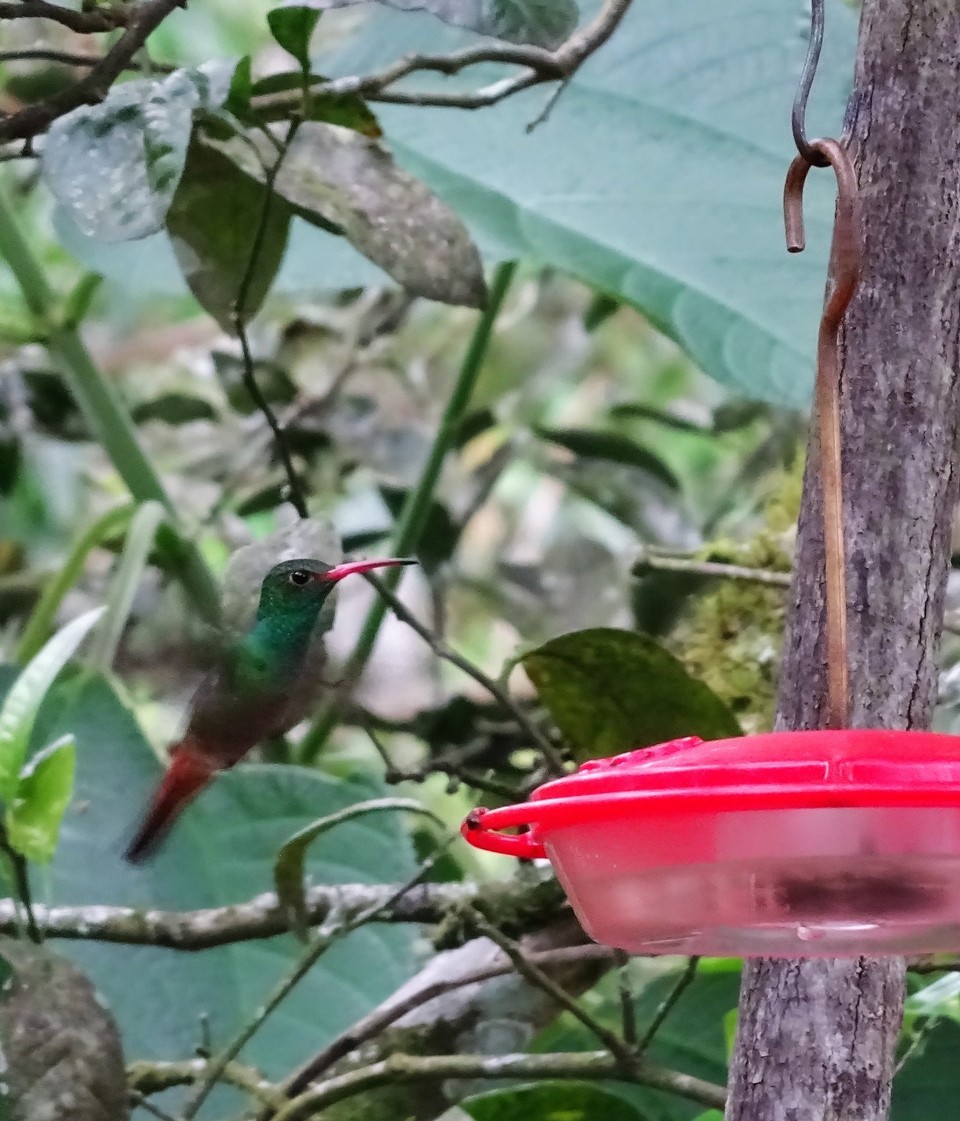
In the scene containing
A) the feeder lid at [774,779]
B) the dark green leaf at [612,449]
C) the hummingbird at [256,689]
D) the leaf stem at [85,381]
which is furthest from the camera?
the dark green leaf at [612,449]

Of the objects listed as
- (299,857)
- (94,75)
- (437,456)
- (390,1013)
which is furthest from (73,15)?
(437,456)

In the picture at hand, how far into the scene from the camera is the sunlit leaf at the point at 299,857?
937 millimetres

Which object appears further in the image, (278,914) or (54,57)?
(278,914)

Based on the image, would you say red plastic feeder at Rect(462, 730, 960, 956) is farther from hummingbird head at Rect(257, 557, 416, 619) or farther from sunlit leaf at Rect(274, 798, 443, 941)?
hummingbird head at Rect(257, 557, 416, 619)

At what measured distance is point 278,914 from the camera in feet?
3.29

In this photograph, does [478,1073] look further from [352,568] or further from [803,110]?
[803,110]

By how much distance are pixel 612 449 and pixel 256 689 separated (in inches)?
38.3

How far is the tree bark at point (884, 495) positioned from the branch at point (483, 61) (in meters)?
0.27

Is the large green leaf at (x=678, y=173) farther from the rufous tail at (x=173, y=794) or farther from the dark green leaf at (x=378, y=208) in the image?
the rufous tail at (x=173, y=794)

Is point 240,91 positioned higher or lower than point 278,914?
higher

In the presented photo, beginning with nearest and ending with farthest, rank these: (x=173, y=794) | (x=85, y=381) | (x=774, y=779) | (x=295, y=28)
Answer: (x=774, y=779)
(x=295, y=28)
(x=173, y=794)
(x=85, y=381)

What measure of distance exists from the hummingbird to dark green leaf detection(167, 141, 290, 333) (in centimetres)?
23

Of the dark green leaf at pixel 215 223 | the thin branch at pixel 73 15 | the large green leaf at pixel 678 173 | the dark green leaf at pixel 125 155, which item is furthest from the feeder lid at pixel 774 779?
the large green leaf at pixel 678 173

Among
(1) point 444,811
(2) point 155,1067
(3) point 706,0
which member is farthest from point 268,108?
(1) point 444,811
